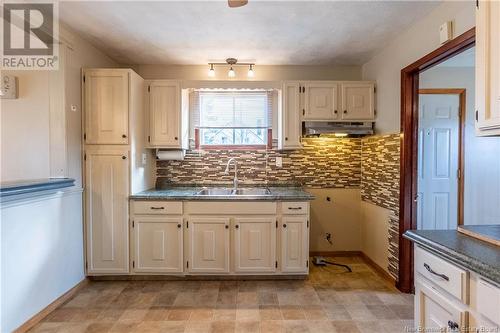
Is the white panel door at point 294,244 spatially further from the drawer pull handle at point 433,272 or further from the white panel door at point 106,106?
the white panel door at point 106,106

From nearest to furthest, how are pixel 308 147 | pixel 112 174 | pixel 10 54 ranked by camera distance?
pixel 10 54 → pixel 112 174 → pixel 308 147

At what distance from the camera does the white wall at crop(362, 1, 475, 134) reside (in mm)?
2020

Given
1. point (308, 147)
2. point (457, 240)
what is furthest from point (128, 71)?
point (457, 240)

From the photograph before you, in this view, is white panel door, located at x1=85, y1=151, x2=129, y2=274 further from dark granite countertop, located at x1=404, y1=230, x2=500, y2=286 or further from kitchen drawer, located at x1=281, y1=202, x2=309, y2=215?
dark granite countertop, located at x1=404, y1=230, x2=500, y2=286

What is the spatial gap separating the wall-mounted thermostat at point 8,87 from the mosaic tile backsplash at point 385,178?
11.2ft

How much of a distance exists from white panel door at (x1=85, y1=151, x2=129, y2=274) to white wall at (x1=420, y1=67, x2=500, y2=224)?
343 cm

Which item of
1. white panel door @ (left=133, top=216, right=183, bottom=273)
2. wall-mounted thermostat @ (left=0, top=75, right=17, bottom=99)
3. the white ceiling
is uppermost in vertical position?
the white ceiling

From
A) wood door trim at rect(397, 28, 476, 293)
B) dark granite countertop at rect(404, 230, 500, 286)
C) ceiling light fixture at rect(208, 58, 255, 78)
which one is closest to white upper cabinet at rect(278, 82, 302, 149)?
ceiling light fixture at rect(208, 58, 255, 78)

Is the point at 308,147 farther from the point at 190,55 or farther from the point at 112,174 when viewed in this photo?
the point at 112,174

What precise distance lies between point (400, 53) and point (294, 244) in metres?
2.11

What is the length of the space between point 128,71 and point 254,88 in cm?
133

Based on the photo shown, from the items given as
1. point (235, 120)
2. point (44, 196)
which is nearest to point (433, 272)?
point (44, 196)

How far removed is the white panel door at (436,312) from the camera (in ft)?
3.89

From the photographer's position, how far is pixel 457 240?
1.35 meters
